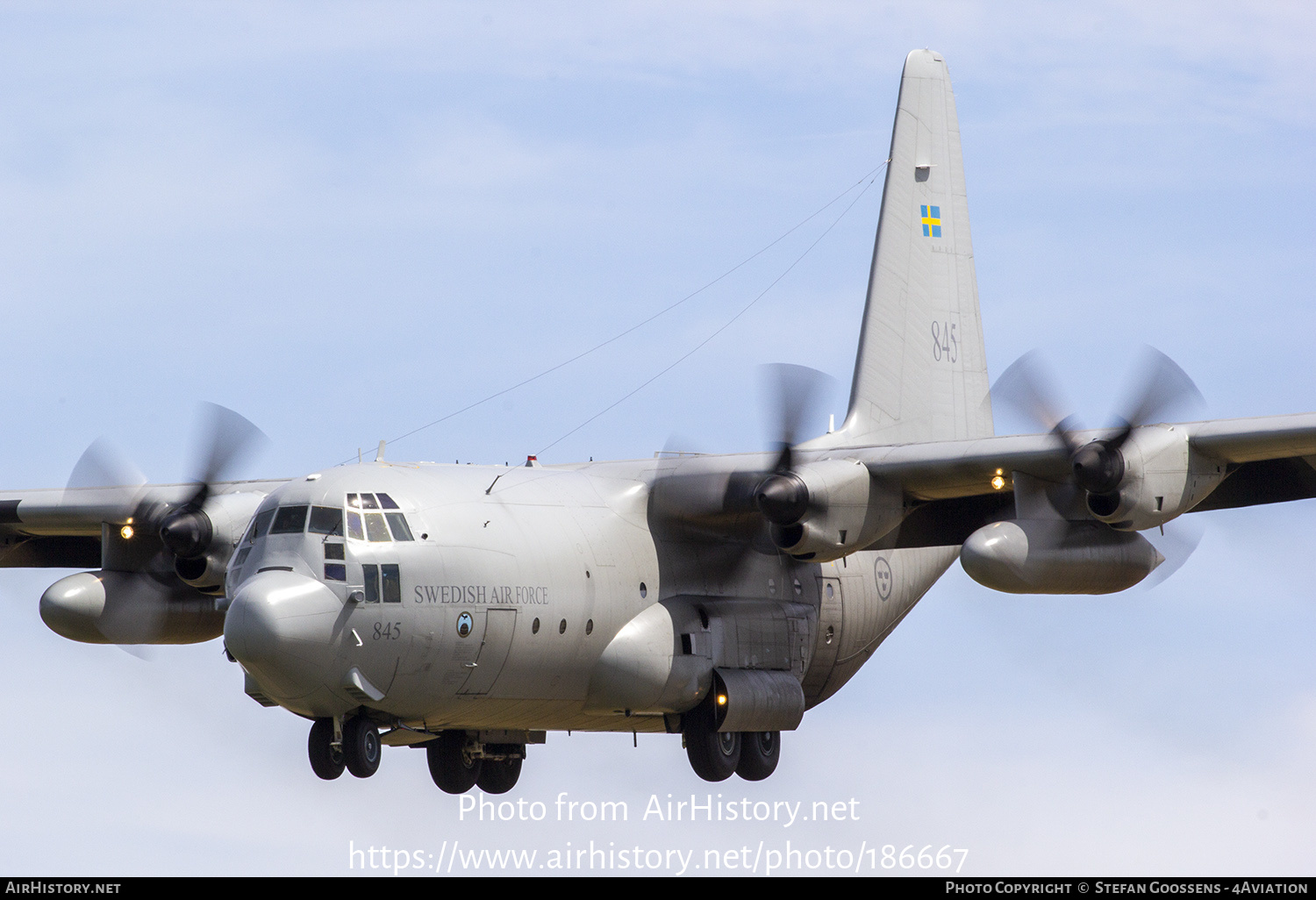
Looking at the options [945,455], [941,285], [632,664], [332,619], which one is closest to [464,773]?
[632,664]

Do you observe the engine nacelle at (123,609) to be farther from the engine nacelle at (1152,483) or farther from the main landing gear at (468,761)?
the engine nacelle at (1152,483)

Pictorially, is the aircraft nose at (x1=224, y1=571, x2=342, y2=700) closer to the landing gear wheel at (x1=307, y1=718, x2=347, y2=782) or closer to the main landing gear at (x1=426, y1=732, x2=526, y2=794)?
the landing gear wheel at (x1=307, y1=718, x2=347, y2=782)

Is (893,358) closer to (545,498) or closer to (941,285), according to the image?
(941,285)

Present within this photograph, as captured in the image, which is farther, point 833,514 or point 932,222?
point 932,222

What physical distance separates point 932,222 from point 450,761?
1058cm

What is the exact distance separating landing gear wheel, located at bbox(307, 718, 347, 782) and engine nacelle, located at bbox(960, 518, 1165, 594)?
634 cm

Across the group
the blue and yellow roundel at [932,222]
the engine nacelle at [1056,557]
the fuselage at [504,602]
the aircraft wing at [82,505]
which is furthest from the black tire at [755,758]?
the blue and yellow roundel at [932,222]

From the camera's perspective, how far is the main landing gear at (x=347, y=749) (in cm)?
1733

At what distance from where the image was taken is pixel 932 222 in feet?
84.5

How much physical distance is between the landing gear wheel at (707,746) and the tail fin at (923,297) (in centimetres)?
499

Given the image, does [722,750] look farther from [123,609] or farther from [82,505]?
[82,505]

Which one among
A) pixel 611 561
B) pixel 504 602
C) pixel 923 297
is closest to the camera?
pixel 504 602

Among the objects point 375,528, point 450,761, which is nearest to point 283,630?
point 375,528

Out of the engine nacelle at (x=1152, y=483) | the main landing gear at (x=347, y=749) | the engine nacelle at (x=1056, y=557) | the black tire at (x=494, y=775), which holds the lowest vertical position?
the black tire at (x=494, y=775)
